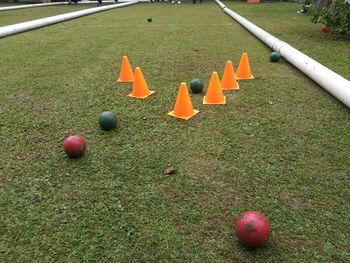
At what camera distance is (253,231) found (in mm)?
1995

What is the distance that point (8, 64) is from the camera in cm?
646

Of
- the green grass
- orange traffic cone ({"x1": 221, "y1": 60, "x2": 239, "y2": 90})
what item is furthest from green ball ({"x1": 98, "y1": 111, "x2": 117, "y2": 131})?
the green grass

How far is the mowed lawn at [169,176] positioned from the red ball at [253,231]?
78 millimetres

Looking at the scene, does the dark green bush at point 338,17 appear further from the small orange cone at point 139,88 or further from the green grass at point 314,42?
the small orange cone at point 139,88

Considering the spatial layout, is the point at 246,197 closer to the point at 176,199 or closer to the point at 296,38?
the point at 176,199

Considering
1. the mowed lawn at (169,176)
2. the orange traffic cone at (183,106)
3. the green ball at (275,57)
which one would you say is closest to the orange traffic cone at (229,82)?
the mowed lawn at (169,176)

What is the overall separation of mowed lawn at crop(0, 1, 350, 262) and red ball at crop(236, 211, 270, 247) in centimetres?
8

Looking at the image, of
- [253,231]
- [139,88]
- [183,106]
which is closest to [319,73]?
[183,106]

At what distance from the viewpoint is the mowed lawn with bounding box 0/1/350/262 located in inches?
83.7

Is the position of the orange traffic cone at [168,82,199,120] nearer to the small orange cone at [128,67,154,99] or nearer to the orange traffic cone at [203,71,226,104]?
the orange traffic cone at [203,71,226,104]

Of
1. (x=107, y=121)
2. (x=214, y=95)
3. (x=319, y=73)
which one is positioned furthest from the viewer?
(x=319, y=73)

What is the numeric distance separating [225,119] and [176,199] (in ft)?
5.22

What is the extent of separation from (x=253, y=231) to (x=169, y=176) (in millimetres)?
993

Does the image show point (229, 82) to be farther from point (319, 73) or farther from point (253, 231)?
point (253, 231)
